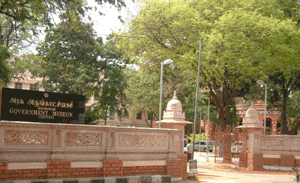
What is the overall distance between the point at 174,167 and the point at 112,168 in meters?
2.75

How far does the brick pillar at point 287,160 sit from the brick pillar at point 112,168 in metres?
12.5

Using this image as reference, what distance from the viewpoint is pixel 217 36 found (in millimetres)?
21969

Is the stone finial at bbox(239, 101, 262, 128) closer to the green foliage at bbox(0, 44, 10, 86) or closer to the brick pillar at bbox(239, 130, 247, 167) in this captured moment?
the brick pillar at bbox(239, 130, 247, 167)

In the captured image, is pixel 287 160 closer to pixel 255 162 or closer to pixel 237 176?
pixel 255 162

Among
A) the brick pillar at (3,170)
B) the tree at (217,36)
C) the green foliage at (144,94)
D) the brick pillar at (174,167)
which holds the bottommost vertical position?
the brick pillar at (174,167)

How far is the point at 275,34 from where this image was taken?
72.9ft

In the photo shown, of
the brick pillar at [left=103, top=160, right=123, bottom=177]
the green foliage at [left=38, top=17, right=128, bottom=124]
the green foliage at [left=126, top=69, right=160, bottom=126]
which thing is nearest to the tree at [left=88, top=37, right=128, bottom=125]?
the green foliage at [left=38, top=17, right=128, bottom=124]

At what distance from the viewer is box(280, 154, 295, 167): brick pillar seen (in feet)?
63.6

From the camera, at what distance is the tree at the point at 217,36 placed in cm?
2198

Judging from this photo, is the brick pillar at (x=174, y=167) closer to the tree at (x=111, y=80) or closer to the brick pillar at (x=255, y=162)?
the brick pillar at (x=255, y=162)

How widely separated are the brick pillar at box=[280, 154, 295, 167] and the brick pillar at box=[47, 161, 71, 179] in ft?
47.1

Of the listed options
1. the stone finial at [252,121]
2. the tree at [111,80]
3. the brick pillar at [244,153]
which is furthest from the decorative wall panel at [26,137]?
the tree at [111,80]

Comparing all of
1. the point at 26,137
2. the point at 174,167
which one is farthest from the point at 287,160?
the point at 26,137

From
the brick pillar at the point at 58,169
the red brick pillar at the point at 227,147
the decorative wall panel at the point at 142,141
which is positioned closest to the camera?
the brick pillar at the point at 58,169
